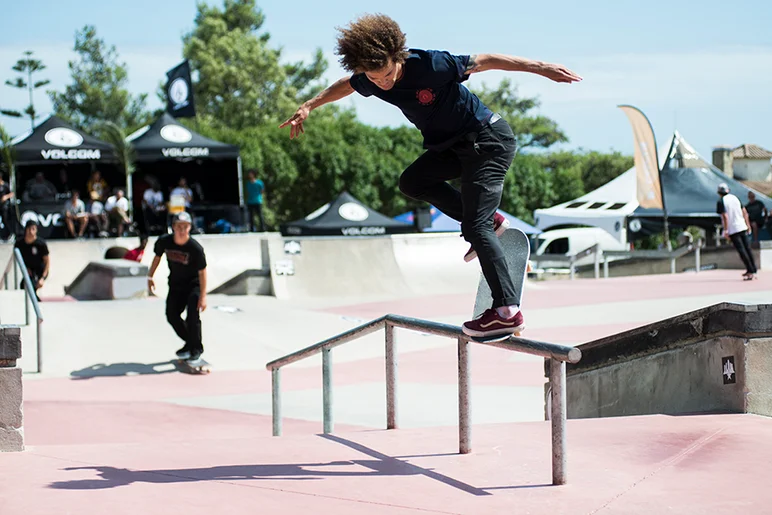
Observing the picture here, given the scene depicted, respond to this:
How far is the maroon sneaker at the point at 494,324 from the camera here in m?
4.30

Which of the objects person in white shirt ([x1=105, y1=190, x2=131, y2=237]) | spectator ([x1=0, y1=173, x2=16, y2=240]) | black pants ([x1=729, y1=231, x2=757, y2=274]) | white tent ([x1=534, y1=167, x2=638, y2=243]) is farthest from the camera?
white tent ([x1=534, y1=167, x2=638, y2=243])

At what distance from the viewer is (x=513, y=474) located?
13.9 ft

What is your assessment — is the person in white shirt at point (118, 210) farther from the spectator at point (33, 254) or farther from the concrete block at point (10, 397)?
the concrete block at point (10, 397)

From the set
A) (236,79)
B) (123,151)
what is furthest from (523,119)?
(123,151)

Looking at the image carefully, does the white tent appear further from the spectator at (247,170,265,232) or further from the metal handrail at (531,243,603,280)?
the spectator at (247,170,265,232)

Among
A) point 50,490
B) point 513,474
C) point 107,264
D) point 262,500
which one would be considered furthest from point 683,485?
point 107,264

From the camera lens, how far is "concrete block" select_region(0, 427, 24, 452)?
489 cm

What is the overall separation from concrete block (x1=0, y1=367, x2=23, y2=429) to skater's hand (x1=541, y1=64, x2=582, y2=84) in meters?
3.06

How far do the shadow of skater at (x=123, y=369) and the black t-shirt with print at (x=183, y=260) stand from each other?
1119mm

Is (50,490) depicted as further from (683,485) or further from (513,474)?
(683,485)

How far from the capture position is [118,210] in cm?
2208

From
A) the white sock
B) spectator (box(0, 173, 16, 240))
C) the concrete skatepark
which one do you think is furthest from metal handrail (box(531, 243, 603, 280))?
the white sock

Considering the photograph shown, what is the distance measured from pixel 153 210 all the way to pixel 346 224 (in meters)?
4.98

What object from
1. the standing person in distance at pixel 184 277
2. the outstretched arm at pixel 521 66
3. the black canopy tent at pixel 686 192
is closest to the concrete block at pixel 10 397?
the outstretched arm at pixel 521 66
